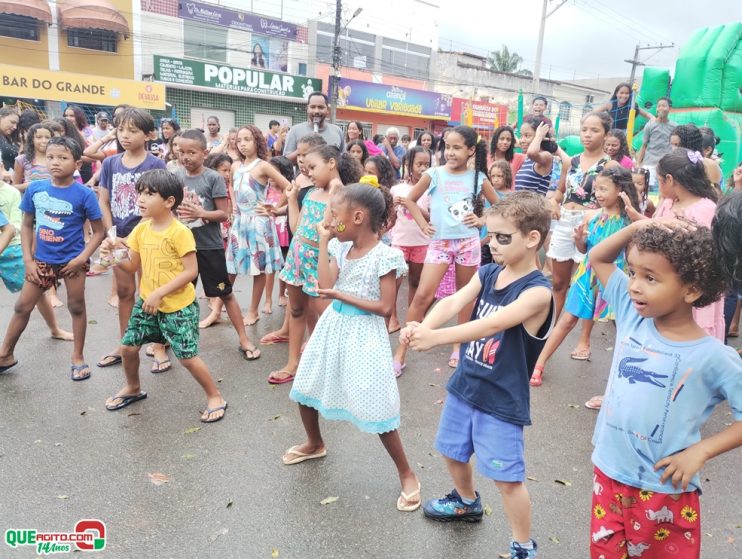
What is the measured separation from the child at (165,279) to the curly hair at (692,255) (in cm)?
279

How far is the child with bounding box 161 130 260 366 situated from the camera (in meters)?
4.63

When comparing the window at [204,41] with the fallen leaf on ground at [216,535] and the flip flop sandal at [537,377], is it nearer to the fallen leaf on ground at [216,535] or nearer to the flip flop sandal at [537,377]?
the flip flop sandal at [537,377]

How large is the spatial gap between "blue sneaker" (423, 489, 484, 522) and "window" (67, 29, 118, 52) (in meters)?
27.7

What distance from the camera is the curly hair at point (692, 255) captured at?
5.64 ft

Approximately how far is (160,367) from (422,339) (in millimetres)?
3163

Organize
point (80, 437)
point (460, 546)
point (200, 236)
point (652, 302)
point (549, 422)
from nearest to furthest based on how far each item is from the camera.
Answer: point (652, 302) < point (460, 546) < point (80, 437) < point (549, 422) < point (200, 236)

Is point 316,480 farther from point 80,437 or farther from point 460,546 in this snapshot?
point 80,437

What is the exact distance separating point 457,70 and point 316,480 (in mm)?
38702

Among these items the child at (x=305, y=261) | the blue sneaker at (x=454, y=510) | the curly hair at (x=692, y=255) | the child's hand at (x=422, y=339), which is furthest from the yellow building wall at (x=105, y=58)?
the curly hair at (x=692, y=255)

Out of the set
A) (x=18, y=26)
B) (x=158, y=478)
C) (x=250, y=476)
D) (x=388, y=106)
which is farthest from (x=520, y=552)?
(x=388, y=106)

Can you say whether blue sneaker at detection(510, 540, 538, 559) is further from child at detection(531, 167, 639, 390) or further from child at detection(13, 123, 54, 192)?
child at detection(13, 123, 54, 192)

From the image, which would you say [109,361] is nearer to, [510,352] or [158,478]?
[158,478]

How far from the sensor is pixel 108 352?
4.82 metres

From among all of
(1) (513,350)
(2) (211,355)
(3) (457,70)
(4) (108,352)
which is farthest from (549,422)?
(3) (457,70)
